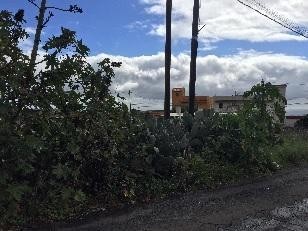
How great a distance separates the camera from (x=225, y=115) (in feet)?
44.5

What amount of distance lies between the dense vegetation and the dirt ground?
607 millimetres

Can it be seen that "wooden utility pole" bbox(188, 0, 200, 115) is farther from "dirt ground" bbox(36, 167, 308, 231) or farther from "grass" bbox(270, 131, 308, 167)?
"dirt ground" bbox(36, 167, 308, 231)

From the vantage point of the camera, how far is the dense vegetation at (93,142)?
220 inches

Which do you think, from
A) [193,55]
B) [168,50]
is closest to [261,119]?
[193,55]

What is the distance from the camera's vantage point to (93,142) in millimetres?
8914

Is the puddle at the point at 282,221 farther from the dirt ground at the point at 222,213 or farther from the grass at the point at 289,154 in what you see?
the grass at the point at 289,154

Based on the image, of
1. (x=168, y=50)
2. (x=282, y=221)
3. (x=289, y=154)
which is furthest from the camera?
(x=168, y=50)

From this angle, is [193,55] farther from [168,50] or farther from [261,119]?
[261,119]

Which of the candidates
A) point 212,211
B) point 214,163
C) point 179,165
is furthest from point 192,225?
point 214,163

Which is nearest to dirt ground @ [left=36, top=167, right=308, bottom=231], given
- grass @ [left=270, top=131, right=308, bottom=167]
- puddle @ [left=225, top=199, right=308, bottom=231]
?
puddle @ [left=225, top=199, right=308, bottom=231]

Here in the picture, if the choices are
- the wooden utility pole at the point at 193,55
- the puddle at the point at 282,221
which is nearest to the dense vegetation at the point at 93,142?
the puddle at the point at 282,221

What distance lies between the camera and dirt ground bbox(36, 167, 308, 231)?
7.57 meters

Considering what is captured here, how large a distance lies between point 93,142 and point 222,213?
8.11 ft

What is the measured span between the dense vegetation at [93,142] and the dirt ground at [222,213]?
Result: 607 millimetres
